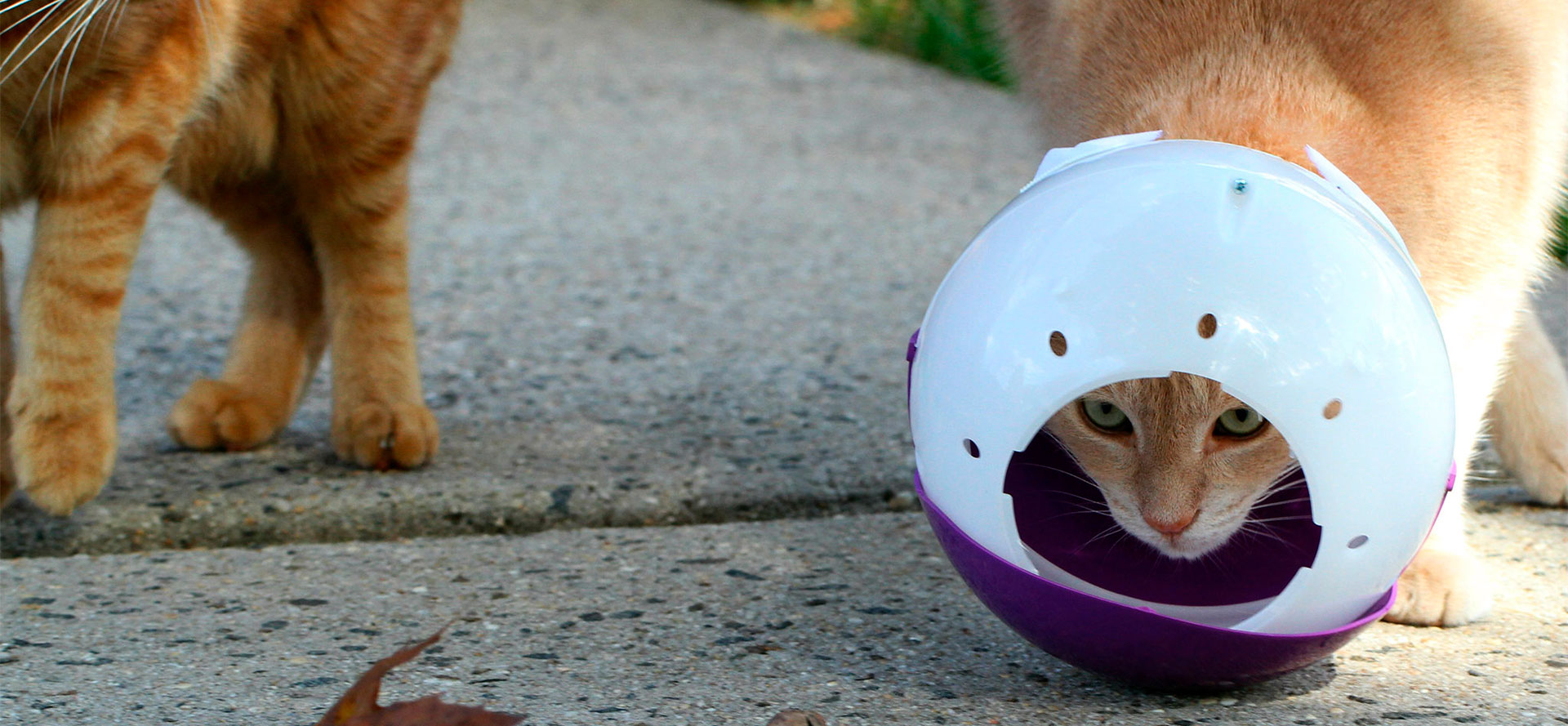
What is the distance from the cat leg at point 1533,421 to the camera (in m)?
2.31

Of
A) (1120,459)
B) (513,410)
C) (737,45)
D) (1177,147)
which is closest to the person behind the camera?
(1177,147)

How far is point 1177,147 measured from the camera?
5.07ft

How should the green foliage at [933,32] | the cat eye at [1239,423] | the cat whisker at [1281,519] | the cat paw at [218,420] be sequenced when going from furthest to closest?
the green foliage at [933,32], the cat paw at [218,420], the cat whisker at [1281,519], the cat eye at [1239,423]

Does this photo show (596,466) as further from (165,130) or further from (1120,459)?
(1120,459)

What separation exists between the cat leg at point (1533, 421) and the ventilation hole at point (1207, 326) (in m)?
1.14

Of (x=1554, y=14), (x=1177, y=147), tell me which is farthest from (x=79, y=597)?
(x=1554, y=14)

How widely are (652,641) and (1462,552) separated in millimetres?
1061

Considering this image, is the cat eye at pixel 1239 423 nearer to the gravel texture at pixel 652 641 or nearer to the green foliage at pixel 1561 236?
the gravel texture at pixel 652 641

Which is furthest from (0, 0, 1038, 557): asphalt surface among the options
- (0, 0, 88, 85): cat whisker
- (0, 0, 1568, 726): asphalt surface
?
(0, 0, 88, 85): cat whisker

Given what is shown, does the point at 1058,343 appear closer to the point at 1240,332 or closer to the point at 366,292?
the point at 1240,332

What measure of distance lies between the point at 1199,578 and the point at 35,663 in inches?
55.0

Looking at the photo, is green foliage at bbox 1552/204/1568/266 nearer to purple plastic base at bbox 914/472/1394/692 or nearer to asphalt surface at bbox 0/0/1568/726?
asphalt surface at bbox 0/0/1568/726

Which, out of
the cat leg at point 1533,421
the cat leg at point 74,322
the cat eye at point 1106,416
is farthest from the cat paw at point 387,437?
the cat leg at point 1533,421

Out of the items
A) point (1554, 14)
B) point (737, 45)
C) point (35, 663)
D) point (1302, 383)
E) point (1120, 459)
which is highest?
point (737, 45)
